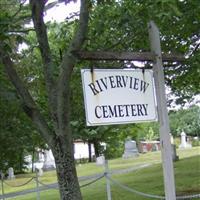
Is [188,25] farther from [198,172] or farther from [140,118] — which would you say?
[198,172]

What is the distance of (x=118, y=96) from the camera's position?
5.14m

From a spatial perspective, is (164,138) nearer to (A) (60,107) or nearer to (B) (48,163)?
(A) (60,107)

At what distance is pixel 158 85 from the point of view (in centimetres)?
543

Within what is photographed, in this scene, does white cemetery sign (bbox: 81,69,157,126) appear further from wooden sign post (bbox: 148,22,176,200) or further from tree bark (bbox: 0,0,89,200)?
tree bark (bbox: 0,0,89,200)

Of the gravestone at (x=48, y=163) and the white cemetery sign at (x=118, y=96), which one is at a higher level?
the gravestone at (x=48, y=163)

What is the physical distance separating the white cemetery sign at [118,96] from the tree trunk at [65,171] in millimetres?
1629

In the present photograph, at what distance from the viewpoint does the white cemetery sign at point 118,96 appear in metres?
5.01

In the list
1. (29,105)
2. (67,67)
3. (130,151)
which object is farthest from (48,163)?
(67,67)

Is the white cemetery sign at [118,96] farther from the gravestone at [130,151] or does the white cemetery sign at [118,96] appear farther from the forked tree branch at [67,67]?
the gravestone at [130,151]

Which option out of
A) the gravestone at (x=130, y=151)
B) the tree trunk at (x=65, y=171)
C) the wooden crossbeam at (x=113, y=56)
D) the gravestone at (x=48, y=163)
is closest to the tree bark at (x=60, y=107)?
the tree trunk at (x=65, y=171)

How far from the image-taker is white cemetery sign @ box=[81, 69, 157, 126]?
5.01 meters

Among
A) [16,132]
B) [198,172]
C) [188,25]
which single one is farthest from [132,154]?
[188,25]

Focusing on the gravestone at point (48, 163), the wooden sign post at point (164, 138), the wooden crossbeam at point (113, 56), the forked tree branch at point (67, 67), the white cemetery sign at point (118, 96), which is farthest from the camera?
the gravestone at point (48, 163)

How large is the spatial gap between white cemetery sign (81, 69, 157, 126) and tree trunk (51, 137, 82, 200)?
1629 mm
